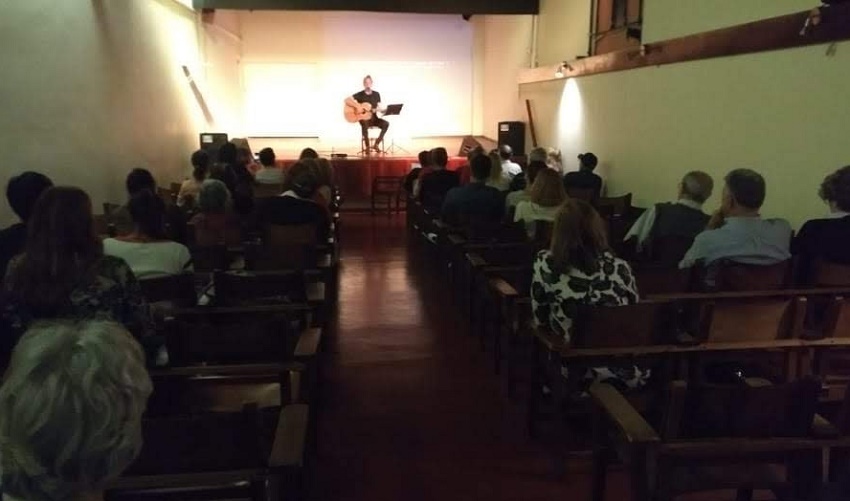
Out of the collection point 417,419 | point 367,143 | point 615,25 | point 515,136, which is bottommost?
point 417,419

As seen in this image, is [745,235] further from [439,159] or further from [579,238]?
[439,159]

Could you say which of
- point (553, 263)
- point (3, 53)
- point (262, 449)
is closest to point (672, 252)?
point (553, 263)

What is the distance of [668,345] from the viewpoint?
290 centimetres

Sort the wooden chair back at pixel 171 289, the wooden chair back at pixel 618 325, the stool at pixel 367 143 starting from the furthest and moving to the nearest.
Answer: the stool at pixel 367 143, the wooden chair back at pixel 171 289, the wooden chair back at pixel 618 325

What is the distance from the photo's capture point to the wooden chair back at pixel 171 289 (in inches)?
123

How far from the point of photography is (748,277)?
3443 mm

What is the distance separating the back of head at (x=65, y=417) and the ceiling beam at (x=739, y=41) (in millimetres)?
4637

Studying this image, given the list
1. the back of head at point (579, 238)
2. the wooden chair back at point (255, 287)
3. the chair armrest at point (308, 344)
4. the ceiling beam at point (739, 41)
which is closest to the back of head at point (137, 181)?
the wooden chair back at point (255, 287)

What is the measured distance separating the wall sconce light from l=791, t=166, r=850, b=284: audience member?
617 centimetres

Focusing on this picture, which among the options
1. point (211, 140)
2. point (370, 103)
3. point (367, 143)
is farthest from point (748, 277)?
point (370, 103)

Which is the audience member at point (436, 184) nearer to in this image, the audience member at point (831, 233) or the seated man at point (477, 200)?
the seated man at point (477, 200)

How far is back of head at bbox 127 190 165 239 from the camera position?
3299 millimetres

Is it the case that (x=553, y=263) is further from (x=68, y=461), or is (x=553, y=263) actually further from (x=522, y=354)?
(x=68, y=461)

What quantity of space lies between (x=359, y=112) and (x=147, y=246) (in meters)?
10.8
